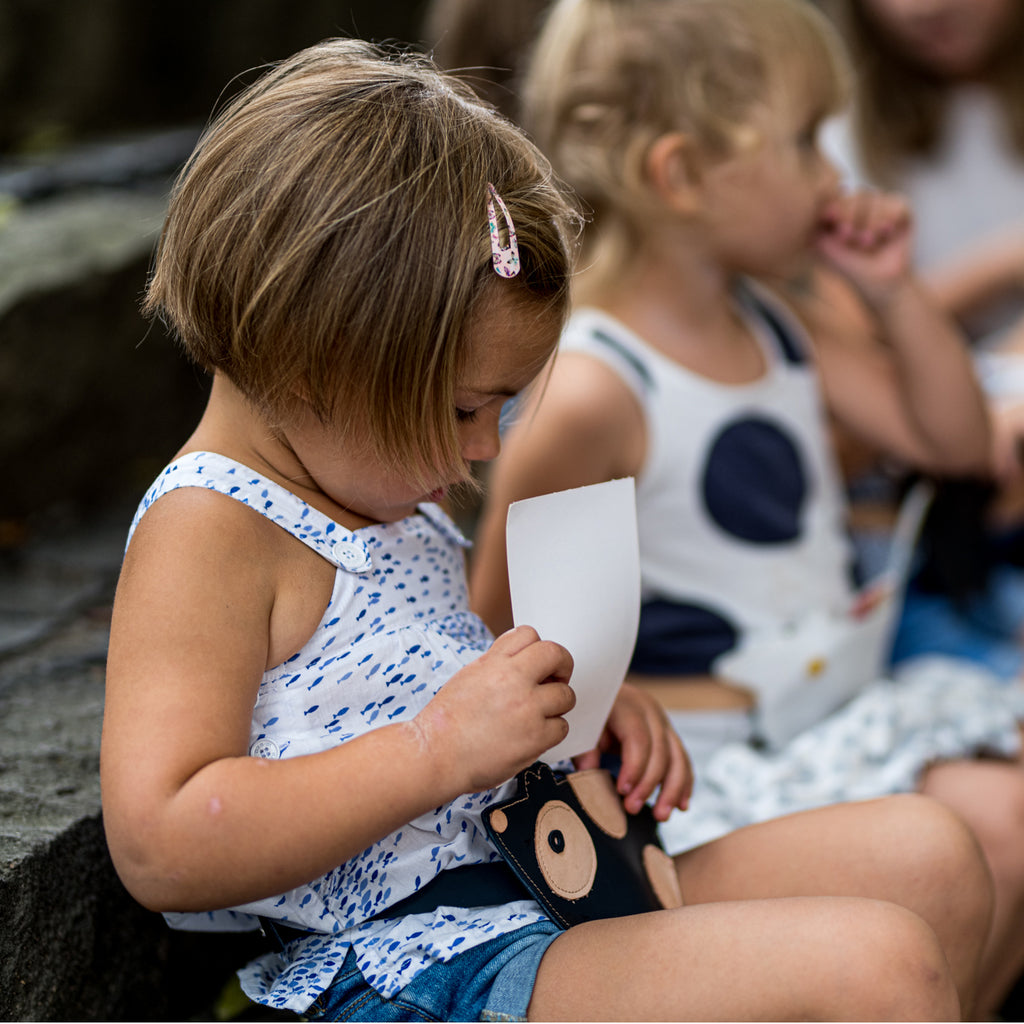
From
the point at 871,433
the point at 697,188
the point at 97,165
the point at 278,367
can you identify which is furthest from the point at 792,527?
the point at 97,165

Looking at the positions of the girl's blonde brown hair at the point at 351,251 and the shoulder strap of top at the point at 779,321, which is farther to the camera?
the shoulder strap of top at the point at 779,321

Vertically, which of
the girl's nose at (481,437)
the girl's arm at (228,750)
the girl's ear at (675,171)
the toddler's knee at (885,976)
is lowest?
the toddler's knee at (885,976)

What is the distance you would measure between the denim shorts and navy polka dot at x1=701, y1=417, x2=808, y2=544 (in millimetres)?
754

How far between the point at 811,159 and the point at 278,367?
1.03m

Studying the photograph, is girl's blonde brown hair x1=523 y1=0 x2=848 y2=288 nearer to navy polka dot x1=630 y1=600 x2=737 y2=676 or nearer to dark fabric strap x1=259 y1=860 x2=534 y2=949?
navy polka dot x1=630 y1=600 x2=737 y2=676

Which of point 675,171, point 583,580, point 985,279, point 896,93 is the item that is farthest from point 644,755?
point 896,93

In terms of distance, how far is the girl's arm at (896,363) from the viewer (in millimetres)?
1750

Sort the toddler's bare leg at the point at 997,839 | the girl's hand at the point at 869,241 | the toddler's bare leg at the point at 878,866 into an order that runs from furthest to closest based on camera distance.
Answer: the girl's hand at the point at 869,241, the toddler's bare leg at the point at 997,839, the toddler's bare leg at the point at 878,866

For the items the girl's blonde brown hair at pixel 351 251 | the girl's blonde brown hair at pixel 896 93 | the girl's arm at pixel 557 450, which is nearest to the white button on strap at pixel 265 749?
the girl's blonde brown hair at pixel 351 251

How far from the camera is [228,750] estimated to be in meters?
0.84

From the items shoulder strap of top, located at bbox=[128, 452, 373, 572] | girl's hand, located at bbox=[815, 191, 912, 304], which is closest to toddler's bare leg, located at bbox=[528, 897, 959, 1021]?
shoulder strap of top, located at bbox=[128, 452, 373, 572]

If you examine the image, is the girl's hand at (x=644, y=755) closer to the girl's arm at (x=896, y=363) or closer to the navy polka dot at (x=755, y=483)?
the navy polka dot at (x=755, y=483)

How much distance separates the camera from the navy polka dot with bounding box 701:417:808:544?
1567mm

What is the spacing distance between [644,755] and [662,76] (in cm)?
96
